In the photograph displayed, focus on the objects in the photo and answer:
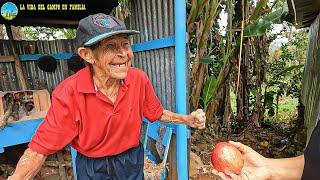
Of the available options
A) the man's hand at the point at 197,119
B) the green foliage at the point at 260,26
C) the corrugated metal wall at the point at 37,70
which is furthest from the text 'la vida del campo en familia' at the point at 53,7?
the man's hand at the point at 197,119

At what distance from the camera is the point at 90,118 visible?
197 centimetres

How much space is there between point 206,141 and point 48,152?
12.1 feet

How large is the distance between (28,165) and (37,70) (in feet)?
12.7

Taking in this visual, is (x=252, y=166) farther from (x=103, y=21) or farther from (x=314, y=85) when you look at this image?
(x=314, y=85)

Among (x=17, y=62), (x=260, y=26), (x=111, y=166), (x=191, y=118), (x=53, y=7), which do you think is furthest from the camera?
(x=17, y=62)

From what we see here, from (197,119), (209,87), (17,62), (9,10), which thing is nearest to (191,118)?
(197,119)

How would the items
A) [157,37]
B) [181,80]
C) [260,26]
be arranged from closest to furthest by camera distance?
[181,80]
[157,37]
[260,26]

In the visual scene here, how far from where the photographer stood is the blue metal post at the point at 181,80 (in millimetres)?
2580

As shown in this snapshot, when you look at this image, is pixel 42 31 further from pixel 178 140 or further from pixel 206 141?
pixel 178 140

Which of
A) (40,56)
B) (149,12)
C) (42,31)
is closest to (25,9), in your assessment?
Result: (40,56)

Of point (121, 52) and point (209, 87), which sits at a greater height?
point (121, 52)

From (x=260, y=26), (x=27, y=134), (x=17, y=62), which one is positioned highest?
(x=260, y=26)

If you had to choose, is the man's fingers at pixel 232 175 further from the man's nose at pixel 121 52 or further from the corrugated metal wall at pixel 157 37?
the corrugated metal wall at pixel 157 37

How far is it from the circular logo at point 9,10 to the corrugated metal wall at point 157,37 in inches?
76.0
